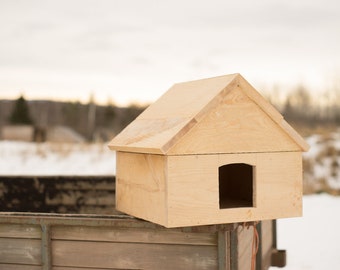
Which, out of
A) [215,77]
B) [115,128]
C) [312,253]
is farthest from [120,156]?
[115,128]

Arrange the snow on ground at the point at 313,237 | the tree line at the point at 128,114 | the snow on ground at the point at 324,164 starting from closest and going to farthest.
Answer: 1. the snow on ground at the point at 313,237
2. the snow on ground at the point at 324,164
3. the tree line at the point at 128,114

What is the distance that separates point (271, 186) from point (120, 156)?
1262 millimetres

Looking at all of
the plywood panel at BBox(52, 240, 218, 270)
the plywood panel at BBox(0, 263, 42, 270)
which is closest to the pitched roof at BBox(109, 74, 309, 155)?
the plywood panel at BBox(52, 240, 218, 270)

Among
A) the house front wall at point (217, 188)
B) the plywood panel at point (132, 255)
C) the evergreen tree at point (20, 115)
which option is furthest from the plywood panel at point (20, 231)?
the evergreen tree at point (20, 115)

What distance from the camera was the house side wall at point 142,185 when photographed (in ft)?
12.3

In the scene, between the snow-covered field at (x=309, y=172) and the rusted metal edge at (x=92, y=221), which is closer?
the rusted metal edge at (x=92, y=221)

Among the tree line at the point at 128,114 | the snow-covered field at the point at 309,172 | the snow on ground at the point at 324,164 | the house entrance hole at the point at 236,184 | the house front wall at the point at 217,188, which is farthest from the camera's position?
the tree line at the point at 128,114

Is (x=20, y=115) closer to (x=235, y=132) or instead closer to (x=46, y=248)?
(x=46, y=248)

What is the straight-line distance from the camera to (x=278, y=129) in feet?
13.3

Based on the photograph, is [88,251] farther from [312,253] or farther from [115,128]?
[115,128]

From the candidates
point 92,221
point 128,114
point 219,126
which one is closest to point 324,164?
point 219,126

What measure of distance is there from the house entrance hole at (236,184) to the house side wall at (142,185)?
2.28ft

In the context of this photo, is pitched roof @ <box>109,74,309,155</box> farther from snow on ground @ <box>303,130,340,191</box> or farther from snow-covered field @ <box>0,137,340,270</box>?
snow on ground @ <box>303,130,340,191</box>

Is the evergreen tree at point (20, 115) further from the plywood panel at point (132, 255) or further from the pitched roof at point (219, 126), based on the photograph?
the pitched roof at point (219, 126)
